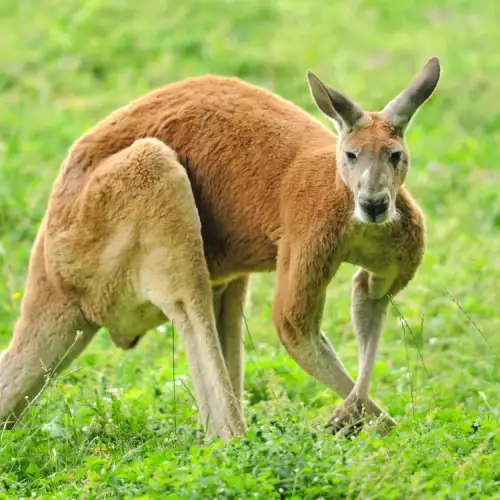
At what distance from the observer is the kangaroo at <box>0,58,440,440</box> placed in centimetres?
603

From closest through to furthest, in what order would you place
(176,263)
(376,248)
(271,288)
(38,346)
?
(376,248), (176,263), (38,346), (271,288)

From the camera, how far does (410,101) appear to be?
Result: 608 cm

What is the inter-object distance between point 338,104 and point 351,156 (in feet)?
0.80

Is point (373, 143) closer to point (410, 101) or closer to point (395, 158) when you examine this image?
point (395, 158)

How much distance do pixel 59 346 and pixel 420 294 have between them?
128 inches

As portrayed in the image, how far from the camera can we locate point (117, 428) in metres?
6.38

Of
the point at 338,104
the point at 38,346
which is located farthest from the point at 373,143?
the point at 38,346

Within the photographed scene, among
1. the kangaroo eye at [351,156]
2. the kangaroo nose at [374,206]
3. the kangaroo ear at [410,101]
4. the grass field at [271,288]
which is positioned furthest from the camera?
the kangaroo ear at [410,101]

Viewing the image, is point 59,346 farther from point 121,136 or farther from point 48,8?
point 48,8

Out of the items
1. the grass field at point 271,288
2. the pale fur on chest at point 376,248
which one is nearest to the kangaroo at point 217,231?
the pale fur on chest at point 376,248

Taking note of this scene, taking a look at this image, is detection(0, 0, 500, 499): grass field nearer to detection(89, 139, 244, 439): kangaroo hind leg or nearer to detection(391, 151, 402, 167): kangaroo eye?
detection(89, 139, 244, 439): kangaroo hind leg

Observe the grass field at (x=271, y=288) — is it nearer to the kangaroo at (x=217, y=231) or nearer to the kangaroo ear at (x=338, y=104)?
the kangaroo at (x=217, y=231)

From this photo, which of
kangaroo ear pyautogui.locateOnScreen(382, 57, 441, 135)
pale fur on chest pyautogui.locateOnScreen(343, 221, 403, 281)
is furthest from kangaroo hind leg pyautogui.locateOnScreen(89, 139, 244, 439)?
kangaroo ear pyautogui.locateOnScreen(382, 57, 441, 135)

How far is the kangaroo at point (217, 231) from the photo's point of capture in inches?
237
